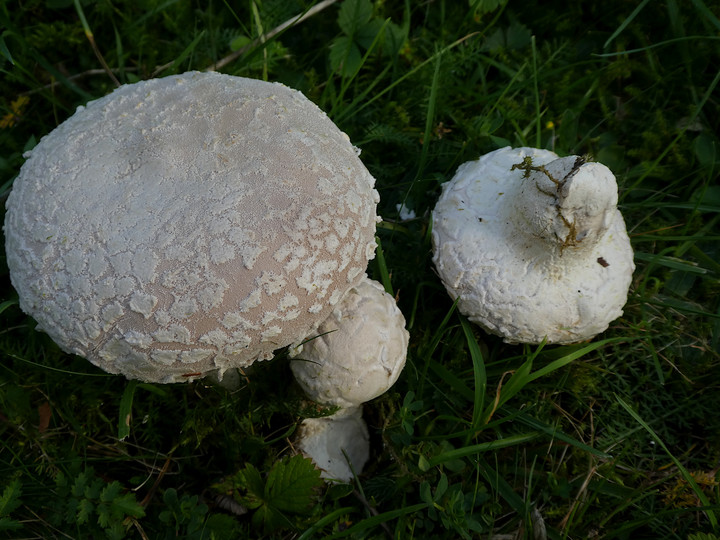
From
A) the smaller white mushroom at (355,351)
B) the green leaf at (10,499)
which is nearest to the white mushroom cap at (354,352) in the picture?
the smaller white mushroom at (355,351)

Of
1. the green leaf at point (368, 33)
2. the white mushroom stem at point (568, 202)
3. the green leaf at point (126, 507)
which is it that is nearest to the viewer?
the white mushroom stem at point (568, 202)

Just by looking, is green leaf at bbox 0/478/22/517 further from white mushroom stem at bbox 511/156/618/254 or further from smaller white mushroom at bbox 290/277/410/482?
white mushroom stem at bbox 511/156/618/254

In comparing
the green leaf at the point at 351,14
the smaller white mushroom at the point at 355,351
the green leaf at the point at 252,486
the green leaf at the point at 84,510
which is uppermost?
the green leaf at the point at 351,14

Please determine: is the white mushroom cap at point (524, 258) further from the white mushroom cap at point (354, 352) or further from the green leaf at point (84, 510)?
the green leaf at point (84, 510)

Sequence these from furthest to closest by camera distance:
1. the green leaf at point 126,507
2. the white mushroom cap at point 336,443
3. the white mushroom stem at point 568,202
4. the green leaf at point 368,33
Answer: the green leaf at point 368,33 → the white mushroom cap at point 336,443 → the green leaf at point 126,507 → the white mushroom stem at point 568,202

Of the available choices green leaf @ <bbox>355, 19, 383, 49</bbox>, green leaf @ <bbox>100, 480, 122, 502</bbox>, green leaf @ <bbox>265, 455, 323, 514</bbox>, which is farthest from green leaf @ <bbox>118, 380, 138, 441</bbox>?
green leaf @ <bbox>355, 19, 383, 49</bbox>

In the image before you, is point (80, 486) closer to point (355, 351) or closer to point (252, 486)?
point (252, 486)
